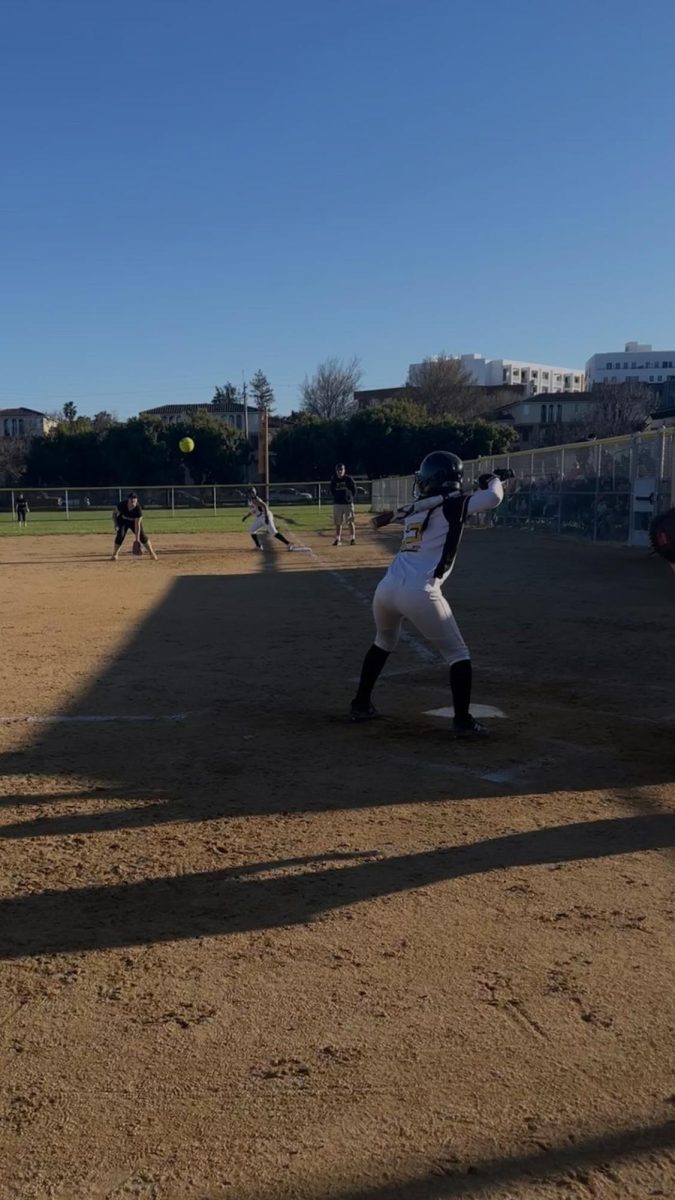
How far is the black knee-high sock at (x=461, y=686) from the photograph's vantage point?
6.16 meters

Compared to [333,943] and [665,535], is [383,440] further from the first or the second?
[333,943]

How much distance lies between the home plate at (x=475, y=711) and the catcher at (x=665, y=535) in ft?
6.35

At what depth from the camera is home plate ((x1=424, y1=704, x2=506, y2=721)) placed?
6830mm

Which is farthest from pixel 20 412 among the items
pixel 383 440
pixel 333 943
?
pixel 333 943

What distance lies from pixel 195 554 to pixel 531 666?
15403 mm

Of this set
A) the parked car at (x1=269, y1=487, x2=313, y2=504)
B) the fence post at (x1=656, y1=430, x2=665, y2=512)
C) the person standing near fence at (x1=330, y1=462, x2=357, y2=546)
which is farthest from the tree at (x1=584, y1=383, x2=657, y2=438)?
the fence post at (x1=656, y1=430, x2=665, y2=512)

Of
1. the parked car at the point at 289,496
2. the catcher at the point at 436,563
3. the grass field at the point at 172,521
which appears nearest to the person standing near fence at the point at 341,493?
the grass field at the point at 172,521

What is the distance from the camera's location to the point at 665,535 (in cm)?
536

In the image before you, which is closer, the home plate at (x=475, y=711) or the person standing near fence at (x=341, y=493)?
the home plate at (x=475, y=711)

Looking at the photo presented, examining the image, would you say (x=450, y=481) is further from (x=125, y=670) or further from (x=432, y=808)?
(x=125, y=670)

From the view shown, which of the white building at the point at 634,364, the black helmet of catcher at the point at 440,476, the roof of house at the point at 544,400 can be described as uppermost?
the white building at the point at 634,364

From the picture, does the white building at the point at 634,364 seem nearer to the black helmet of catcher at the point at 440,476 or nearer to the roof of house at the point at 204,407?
the roof of house at the point at 204,407

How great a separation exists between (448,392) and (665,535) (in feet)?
280

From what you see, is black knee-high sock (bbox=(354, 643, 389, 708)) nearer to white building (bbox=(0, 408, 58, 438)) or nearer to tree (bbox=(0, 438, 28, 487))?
tree (bbox=(0, 438, 28, 487))
